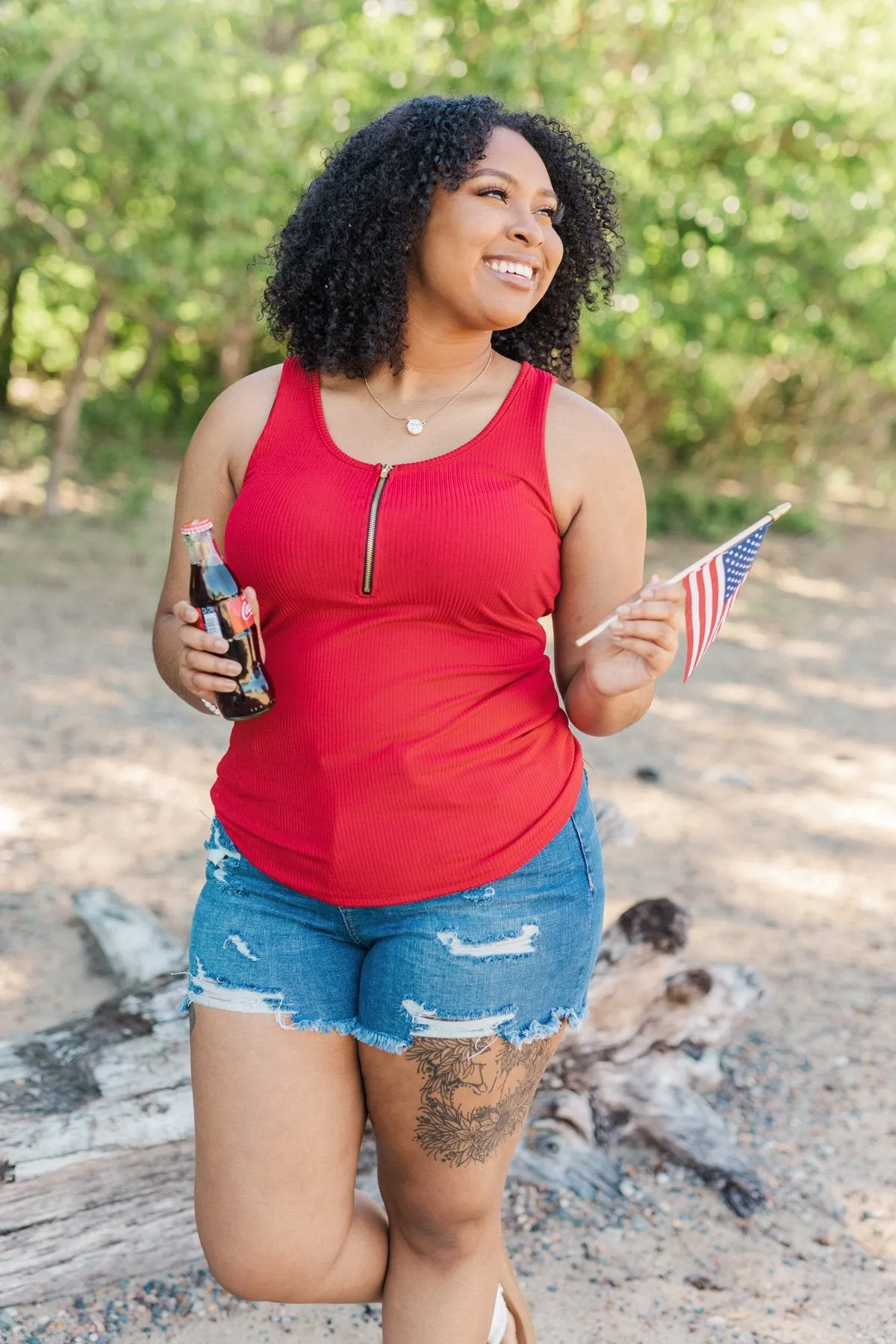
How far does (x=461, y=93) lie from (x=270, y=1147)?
8086 millimetres

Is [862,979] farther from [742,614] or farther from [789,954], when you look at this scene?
[742,614]

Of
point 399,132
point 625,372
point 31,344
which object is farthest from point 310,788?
A: point 31,344

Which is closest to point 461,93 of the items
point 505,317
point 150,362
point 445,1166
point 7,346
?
point 150,362

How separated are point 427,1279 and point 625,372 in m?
11.8

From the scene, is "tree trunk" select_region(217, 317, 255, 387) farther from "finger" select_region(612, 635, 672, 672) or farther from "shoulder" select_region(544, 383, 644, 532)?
"finger" select_region(612, 635, 672, 672)

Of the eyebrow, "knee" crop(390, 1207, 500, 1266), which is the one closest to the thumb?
the eyebrow

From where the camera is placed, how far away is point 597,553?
7.26ft

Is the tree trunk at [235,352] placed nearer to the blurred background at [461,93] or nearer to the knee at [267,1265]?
the blurred background at [461,93]

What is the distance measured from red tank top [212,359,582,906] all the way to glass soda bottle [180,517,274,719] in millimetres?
42

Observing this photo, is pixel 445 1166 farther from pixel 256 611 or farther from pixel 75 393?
pixel 75 393

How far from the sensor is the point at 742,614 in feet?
32.8

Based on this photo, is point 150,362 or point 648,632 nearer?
point 648,632

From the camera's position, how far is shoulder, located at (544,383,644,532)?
2.17m

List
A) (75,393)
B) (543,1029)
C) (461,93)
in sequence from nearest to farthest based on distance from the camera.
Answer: (543,1029) < (461,93) < (75,393)
